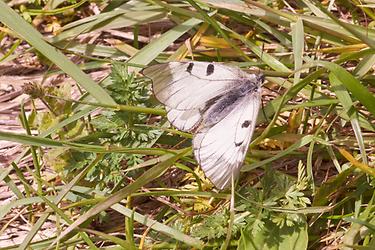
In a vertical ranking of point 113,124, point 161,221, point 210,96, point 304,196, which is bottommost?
point 161,221

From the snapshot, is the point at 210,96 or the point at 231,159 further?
the point at 210,96

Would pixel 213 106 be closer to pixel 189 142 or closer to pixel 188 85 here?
pixel 188 85

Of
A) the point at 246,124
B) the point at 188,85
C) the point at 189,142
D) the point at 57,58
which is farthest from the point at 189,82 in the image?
the point at 57,58

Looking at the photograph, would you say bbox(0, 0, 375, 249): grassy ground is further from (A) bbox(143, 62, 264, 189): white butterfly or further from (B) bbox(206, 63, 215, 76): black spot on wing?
(B) bbox(206, 63, 215, 76): black spot on wing

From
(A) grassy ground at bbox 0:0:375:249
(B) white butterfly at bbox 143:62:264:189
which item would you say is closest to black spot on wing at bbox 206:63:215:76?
(B) white butterfly at bbox 143:62:264:189

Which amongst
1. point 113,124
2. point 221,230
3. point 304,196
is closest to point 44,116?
point 113,124

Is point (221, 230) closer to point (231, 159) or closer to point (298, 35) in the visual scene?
point (231, 159)
